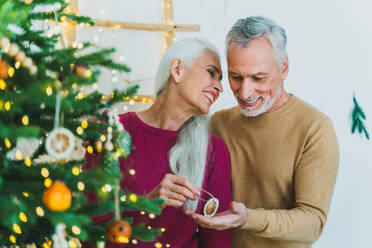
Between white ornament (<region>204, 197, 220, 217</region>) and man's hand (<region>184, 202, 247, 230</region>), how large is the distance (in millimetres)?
65

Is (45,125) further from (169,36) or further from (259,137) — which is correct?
(169,36)

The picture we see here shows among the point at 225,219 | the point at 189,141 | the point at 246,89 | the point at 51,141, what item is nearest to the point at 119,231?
the point at 51,141

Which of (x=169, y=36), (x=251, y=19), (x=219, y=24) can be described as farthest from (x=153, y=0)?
(x=251, y=19)

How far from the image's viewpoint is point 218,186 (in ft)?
4.88

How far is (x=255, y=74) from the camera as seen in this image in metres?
1.44

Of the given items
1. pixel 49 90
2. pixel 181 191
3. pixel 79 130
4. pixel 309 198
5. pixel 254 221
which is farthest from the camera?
pixel 309 198

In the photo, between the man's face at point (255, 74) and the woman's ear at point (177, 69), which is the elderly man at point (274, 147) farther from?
the woman's ear at point (177, 69)

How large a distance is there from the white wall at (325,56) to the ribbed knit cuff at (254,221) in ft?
3.02

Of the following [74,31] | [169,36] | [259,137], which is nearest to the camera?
[259,137]

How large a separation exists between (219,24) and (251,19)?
678mm

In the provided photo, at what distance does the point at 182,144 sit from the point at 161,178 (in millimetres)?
149

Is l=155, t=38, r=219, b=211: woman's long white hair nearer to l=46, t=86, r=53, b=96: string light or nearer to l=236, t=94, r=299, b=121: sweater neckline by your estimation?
l=236, t=94, r=299, b=121: sweater neckline

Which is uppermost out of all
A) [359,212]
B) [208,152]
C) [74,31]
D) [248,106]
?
[74,31]

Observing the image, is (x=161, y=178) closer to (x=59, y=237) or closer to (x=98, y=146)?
(x=98, y=146)
